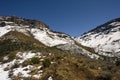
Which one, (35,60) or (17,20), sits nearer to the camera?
(35,60)

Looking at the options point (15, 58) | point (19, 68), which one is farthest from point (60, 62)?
point (15, 58)

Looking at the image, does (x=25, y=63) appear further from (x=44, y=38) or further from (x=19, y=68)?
(x=44, y=38)

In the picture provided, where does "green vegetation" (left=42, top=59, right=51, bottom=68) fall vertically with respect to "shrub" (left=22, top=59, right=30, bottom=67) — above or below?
below

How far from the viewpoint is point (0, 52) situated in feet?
152

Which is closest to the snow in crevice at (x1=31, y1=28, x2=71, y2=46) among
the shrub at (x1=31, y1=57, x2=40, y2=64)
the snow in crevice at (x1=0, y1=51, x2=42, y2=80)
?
the snow in crevice at (x1=0, y1=51, x2=42, y2=80)

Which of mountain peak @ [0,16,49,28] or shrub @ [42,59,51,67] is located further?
mountain peak @ [0,16,49,28]

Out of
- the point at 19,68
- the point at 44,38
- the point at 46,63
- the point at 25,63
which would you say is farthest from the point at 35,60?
the point at 44,38

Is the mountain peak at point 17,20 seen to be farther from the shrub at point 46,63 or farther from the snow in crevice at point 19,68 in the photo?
the shrub at point 46,63

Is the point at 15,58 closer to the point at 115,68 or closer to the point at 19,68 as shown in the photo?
the point at 19,68

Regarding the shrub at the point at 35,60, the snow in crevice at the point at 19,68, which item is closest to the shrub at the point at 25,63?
the snow in crevice at the point at 19,68

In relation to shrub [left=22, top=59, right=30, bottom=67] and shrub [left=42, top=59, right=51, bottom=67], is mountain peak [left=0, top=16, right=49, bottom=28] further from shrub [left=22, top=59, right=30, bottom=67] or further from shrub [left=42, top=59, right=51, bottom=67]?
shrub [left=42, top=59, right=51, bottom=67]

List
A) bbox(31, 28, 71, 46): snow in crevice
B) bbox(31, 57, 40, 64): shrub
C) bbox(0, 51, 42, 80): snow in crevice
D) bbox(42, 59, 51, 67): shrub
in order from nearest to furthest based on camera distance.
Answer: bbox(0, 51, 42, 80): snow in crevice → bbox(42, 59, 51, 67): shrub → bbox(31, 57, 40, 64): shrub → bbox(31, 28, 71, 46): snow in crevice

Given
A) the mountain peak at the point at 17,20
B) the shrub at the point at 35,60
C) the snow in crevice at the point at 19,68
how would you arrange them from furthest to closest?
the mountain peak at the point at 17,20
the shrub at the point at 35,60
the snow in crevice at the point at 19,68

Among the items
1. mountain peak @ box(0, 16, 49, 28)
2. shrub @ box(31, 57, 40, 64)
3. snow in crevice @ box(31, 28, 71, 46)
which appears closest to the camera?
shrub @ box(31, 57, 40, 64)
